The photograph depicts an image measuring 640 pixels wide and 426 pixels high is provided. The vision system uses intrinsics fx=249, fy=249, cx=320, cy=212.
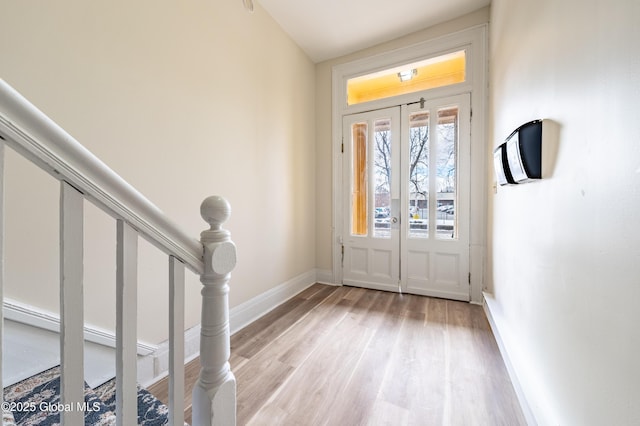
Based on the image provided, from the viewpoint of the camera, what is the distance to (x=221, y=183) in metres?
2.11

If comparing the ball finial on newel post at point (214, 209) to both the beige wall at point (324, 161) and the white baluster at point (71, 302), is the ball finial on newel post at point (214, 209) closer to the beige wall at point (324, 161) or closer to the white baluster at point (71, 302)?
the white baluster at point (71, 302)

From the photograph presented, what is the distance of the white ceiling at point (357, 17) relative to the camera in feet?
8.29

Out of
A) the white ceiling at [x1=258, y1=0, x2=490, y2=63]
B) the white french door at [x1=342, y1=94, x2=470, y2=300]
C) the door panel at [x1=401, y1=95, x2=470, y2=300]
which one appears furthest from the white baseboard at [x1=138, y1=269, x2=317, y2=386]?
the white ceiling at [x1=258, y1=0, x2=490, y2=63]

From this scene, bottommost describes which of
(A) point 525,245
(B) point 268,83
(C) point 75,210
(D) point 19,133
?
(A) point 525,245

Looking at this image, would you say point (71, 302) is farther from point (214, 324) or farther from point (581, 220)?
point (581, 220)

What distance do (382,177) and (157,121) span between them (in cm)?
244

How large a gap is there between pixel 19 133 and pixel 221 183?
1662 mm

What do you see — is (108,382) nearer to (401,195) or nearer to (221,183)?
(221,183)

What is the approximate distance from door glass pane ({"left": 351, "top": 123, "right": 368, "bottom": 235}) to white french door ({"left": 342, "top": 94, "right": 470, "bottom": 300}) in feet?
0.04

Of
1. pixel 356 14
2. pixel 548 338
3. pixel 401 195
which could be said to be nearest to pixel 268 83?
pixel 356 14

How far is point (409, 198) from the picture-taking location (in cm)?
304

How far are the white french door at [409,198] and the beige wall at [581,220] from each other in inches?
48.7

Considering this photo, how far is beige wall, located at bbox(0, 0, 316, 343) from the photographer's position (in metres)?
1.18

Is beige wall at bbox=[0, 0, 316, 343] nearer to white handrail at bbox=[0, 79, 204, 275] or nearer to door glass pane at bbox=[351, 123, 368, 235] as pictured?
door glass pane at bbox=[351, 123, 368, 235]
